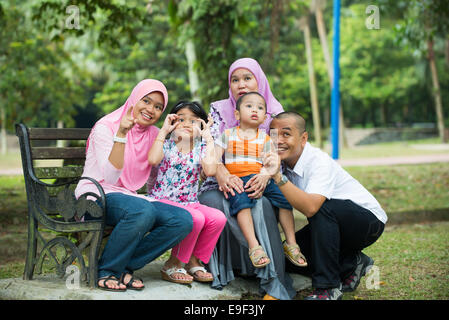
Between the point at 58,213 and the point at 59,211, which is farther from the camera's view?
the point at 58,213

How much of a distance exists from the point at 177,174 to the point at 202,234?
1.57 feet

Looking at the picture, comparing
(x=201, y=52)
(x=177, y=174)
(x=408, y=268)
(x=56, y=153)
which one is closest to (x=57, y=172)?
(x=56, y=153)

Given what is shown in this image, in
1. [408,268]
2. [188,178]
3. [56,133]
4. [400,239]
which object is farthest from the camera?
[400,239]

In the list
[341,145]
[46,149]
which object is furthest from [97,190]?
[341,145]

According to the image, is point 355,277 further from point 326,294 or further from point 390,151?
point 390,151

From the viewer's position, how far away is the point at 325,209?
3.56 m

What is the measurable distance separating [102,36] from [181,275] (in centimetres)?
681

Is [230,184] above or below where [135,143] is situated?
below

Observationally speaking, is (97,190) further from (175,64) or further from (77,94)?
(77,94)

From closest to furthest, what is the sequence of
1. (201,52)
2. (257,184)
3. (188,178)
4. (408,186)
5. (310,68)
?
(257,184) → (188,178) → (201,52) → (408,186) → (310,68)

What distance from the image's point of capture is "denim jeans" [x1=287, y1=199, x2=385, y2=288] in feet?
11.5

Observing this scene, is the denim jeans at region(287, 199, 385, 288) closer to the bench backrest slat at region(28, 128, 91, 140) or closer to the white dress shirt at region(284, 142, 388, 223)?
the white dress shirt at region(284, 142, 388, 223)

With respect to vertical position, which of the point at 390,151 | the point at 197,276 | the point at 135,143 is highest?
the point at 135,143
